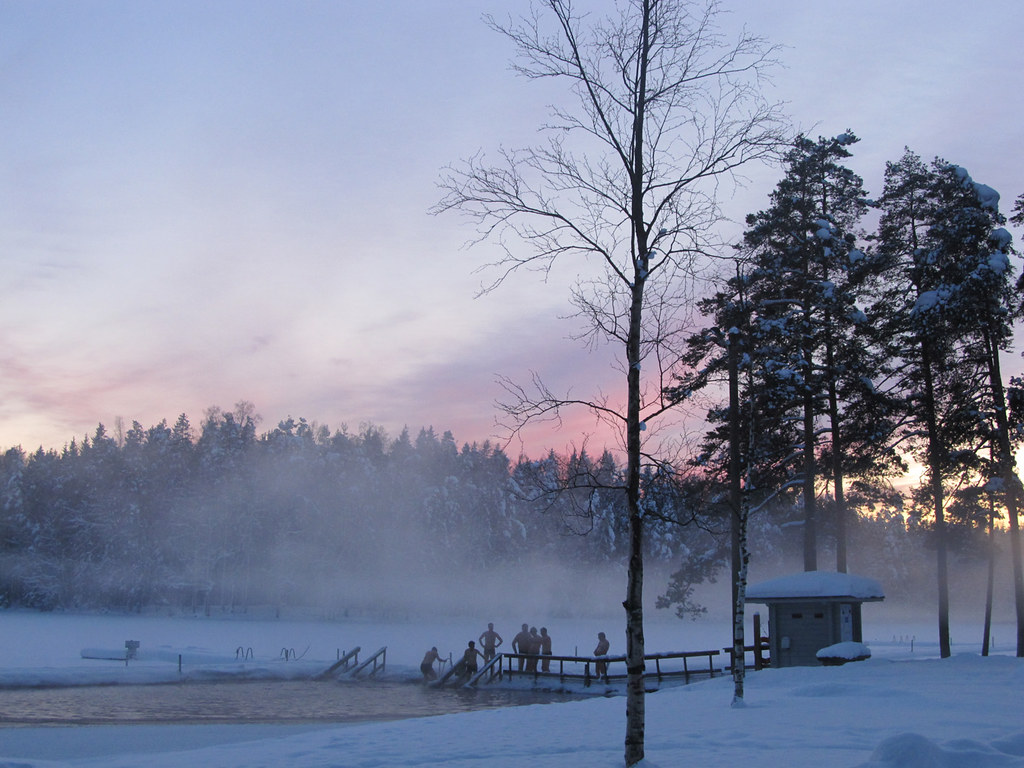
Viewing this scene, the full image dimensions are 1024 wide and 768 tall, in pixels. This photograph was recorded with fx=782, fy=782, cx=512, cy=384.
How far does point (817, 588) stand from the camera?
79.2 feet

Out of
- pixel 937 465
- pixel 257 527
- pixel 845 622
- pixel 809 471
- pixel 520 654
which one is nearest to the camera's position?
pixel 845 622

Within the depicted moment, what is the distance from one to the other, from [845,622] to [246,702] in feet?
62.9

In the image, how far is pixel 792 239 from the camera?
94.1 feet

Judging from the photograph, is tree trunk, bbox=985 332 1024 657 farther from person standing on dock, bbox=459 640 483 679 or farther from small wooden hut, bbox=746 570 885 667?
person standing on dock, bbox=459 640 483 679

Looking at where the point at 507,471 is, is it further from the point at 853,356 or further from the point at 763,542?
the point at 853,356

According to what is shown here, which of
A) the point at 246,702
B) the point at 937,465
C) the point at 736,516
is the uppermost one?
the point at 937,465

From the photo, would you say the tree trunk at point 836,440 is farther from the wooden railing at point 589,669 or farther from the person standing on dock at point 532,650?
the person standing on dock at point 532,650

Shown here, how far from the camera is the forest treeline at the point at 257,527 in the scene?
8369 cm

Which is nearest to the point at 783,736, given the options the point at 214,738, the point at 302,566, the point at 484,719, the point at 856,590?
the point at 484,719

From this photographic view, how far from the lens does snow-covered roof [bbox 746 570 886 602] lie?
23.8 m

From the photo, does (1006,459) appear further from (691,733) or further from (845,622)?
(691,733)

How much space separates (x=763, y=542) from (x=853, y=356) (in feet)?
232

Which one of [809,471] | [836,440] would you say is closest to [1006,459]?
[836,440]

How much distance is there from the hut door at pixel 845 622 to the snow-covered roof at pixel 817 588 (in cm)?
70
